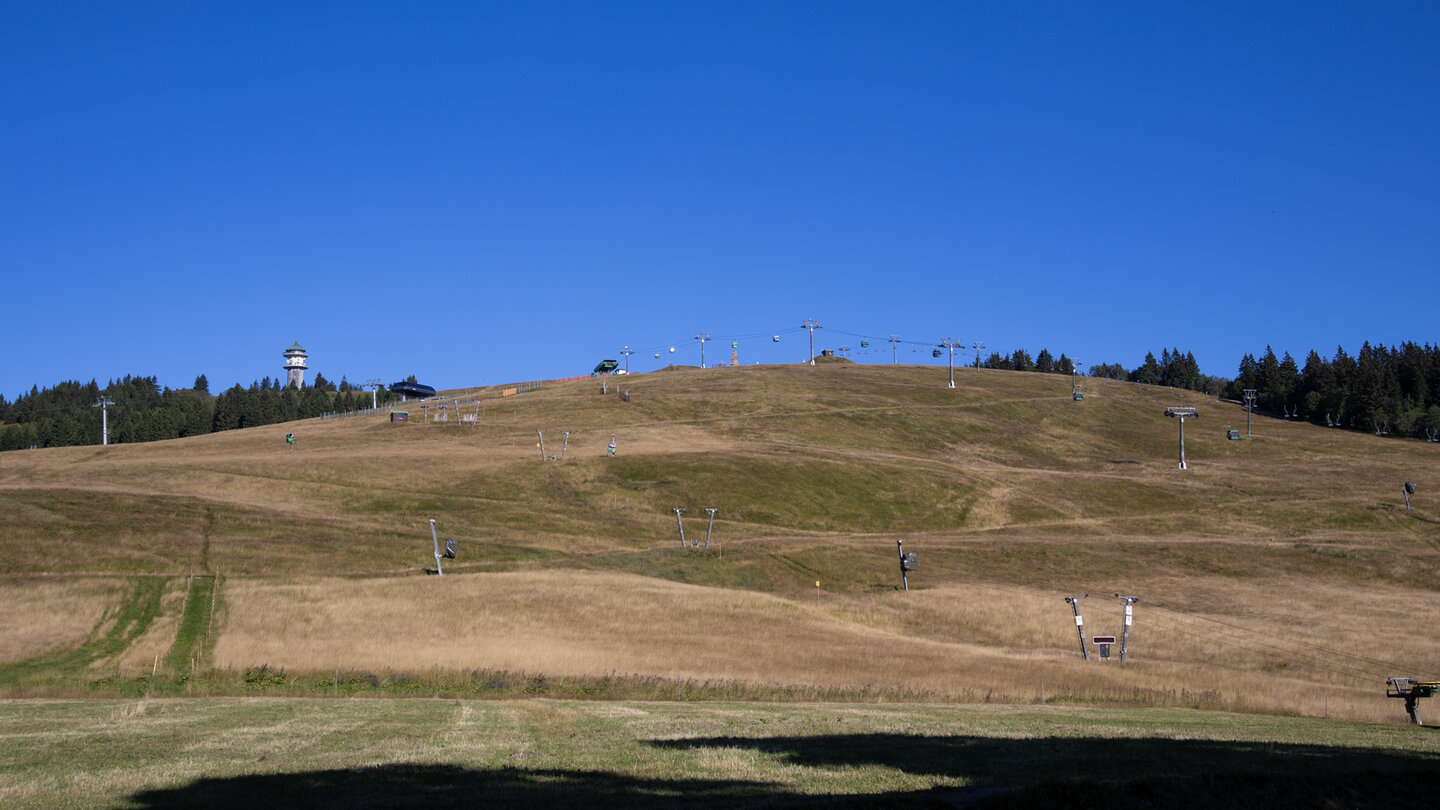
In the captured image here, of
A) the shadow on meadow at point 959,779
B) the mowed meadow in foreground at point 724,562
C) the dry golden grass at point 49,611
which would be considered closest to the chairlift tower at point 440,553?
the mowed meadow in foreground at point 724,562

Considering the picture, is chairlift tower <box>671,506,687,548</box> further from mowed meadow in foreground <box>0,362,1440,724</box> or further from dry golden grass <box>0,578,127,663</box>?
dry golden grass <box>0,578,127,663</box>

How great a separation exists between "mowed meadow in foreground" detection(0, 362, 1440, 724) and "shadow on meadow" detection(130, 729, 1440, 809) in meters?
14.2

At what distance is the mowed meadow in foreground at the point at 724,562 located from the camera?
40.2 meters

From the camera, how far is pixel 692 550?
8262 cm

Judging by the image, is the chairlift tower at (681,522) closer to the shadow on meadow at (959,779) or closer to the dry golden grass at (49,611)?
the dry golden grass at (49,611)

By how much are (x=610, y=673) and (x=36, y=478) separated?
94986mm

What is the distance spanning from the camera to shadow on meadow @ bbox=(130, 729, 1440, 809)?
1376 centimetres

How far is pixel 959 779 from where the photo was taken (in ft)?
55.1

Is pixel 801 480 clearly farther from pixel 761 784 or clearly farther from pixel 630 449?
pixel 761 784

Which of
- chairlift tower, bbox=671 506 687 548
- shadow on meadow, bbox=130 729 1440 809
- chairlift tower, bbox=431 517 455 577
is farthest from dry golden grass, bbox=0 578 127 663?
chairlift tower, bbox=671 506 687 548

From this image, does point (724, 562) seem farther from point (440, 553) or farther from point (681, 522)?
point (440, 553)

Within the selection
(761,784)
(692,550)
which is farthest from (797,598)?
(761,784)

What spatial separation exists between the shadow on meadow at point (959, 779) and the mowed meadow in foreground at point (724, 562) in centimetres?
1423

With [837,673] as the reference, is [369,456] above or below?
above
